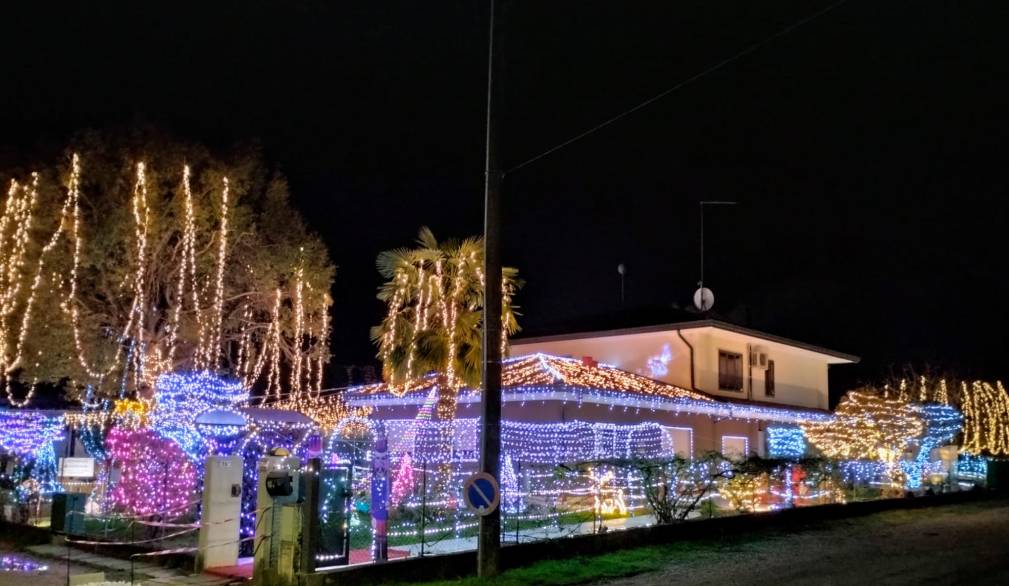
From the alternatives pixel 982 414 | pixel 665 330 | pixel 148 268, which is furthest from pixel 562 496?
pixel 982 414

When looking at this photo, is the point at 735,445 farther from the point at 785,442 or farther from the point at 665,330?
the point at 665,330

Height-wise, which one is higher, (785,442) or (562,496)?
(785,442)

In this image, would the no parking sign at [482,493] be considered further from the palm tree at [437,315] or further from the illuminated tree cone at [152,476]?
the palm tree at [437,315]

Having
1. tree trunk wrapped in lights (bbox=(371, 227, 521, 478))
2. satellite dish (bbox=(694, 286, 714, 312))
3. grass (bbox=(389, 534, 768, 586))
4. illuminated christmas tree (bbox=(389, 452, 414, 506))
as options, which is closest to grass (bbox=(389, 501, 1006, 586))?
grass (bbox=(389, 534, 768, 586))

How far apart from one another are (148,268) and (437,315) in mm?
8530

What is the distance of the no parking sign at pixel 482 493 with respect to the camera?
480 inches

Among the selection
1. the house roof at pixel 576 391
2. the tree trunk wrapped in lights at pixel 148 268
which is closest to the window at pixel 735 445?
the house roof at pixel 576 391

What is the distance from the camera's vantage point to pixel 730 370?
3100 cm

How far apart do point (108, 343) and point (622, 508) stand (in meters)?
14.3

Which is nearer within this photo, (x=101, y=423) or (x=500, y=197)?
(x=500, y=197)

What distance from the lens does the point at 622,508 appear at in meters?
20.5

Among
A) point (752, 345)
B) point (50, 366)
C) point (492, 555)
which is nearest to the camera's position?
point (492, 555)

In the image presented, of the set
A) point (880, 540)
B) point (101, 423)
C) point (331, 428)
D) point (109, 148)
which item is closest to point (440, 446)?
point (331, 428)

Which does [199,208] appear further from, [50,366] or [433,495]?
[433,495]
